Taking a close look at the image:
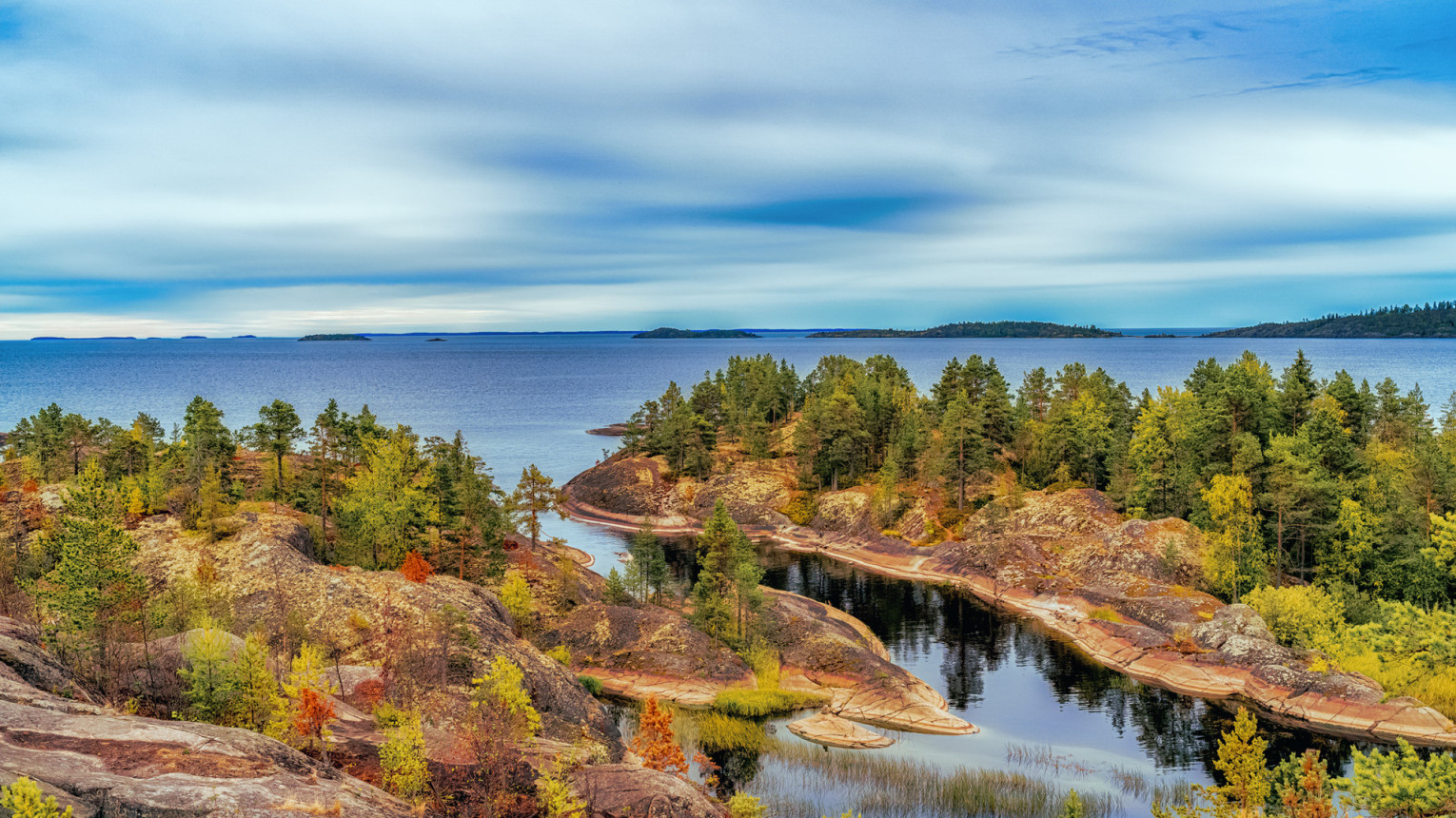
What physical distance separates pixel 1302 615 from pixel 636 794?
176ft

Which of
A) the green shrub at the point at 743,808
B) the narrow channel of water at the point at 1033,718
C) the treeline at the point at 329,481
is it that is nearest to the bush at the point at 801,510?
the narrow channel of water at the point at 1033,718

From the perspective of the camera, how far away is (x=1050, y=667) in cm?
5959

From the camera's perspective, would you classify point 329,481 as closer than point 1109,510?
Yes

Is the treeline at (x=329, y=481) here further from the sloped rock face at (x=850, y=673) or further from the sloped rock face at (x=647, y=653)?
the sloped rock face at (x=850, y=673)

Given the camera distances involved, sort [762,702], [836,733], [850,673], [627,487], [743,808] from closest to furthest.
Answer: [743,808] < [836,733] < [762,702] < [850,673] < [627,487]

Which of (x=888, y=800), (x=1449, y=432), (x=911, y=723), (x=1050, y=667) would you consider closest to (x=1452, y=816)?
(x=888, y=800)

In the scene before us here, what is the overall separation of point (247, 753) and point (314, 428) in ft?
158

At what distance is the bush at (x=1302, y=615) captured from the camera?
58.3 m

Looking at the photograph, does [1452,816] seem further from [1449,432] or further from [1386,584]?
[1449,432]

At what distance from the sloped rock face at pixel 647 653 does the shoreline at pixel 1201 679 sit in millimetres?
26804

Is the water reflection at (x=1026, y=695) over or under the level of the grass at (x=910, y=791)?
under

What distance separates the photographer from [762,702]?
5131 centimetres

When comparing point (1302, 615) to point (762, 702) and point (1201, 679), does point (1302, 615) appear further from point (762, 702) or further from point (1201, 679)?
point (762, 702)

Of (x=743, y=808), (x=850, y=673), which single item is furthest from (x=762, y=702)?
(x=743, y=808)
